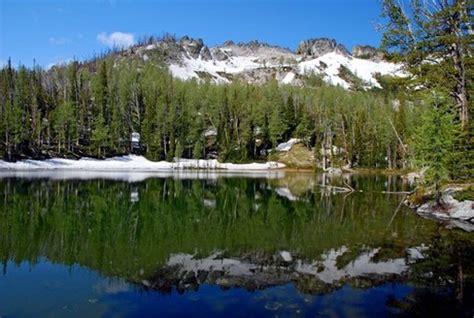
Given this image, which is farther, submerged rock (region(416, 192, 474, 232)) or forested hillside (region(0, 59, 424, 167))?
forested hillside (region(0, 59, 424, 167))

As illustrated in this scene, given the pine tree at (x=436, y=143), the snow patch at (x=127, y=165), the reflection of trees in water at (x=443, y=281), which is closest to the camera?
the reflection of trees in water at (x=443, y=281)

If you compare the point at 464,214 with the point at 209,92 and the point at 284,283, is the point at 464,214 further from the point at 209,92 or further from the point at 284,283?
the point at 209,92

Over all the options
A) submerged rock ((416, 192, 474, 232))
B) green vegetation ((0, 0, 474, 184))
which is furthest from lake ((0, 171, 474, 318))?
green vegetation ((0, 0, 474, 184))

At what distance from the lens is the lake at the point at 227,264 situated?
38.9ft

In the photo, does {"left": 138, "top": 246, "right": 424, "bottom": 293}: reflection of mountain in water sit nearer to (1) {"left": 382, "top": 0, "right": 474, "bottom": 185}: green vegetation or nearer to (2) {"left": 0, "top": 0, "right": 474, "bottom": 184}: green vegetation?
(1) {"left": 382, "top": 0, "right": 474, "bottom": 185}: green vegetation

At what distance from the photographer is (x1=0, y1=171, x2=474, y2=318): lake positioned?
1187 centimetres

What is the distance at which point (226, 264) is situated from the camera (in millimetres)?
16406

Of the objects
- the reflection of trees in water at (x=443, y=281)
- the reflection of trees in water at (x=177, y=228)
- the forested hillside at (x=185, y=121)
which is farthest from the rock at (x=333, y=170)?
the reflection of trees in water at (x=443, y=281)

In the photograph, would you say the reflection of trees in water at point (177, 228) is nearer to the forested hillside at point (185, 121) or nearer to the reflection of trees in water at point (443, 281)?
the reflection of trees in water at point (443, 281)

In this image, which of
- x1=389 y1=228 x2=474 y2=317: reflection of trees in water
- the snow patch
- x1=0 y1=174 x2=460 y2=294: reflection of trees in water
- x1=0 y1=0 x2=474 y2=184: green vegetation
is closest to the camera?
x1=389 y1=228 x2=474 y2=317: reflection of trees in water

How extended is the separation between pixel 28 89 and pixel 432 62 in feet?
346

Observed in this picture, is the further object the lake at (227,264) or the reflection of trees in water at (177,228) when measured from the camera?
the reflection of trees in water at (177,228)

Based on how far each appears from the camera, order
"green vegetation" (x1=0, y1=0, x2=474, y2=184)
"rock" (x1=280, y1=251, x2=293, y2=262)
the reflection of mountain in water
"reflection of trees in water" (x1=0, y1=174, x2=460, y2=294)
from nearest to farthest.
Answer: the reflection of mountain in water
"rock" (x1=280, y1=251, x2=293, y2=262)
"reflection of trees in water" (x1=0, y1=174, x2=460, y2=294)
"green vegetation" (x1=0, y1=0, x2=474, y2=184)

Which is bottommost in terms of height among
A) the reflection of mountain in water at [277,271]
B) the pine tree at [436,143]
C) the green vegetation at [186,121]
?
the reflection of mountain in water at [277,271]
